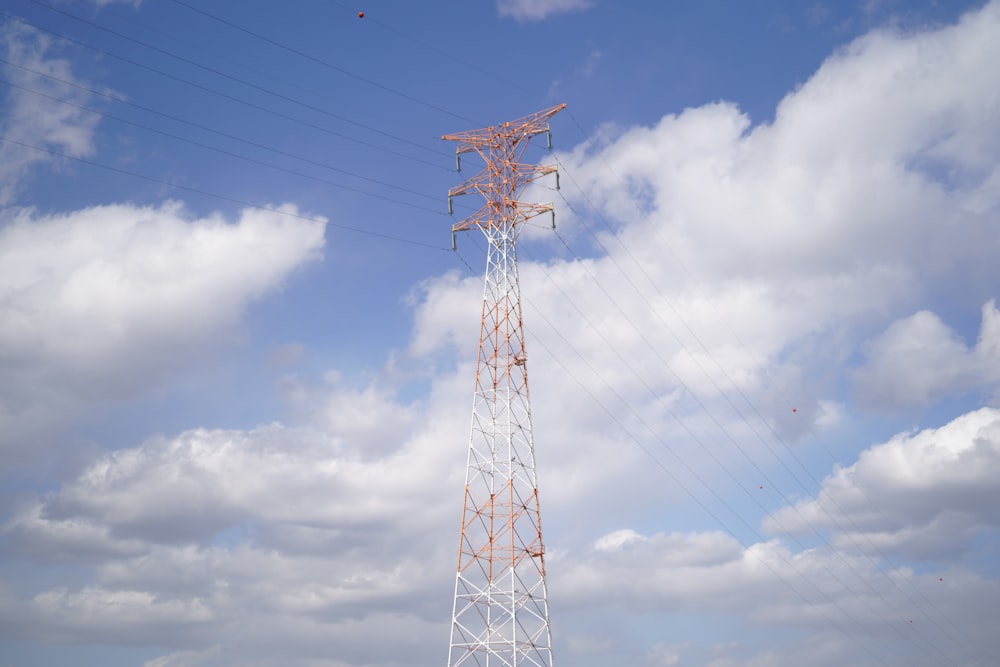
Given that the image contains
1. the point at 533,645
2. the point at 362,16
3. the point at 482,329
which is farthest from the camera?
the point at 482,329

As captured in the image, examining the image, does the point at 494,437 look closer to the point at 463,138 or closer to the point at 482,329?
the point at 482,329

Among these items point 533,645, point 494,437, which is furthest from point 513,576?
point 494,437

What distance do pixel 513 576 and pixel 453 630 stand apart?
466cm

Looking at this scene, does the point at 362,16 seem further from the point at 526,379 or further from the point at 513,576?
the point at 513,576

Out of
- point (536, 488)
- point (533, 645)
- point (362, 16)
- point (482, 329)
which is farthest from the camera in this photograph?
point (482, 329)

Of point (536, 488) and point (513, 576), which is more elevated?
point (536, 488)

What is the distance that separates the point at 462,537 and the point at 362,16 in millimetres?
30538

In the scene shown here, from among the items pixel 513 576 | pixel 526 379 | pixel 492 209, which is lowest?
pixel 513 576

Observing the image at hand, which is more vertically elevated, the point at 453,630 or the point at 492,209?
the point at 492,209

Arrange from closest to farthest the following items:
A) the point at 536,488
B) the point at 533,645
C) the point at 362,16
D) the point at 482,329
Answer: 1. the point at 362,16
2. the point at 533,645
3. the point at 536,488
4. the point at 482,329

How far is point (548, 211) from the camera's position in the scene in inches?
2378

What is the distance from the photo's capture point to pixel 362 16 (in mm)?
47219

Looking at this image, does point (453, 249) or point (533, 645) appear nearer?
point (533, 645)

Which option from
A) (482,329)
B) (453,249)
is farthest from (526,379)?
(453,249)
